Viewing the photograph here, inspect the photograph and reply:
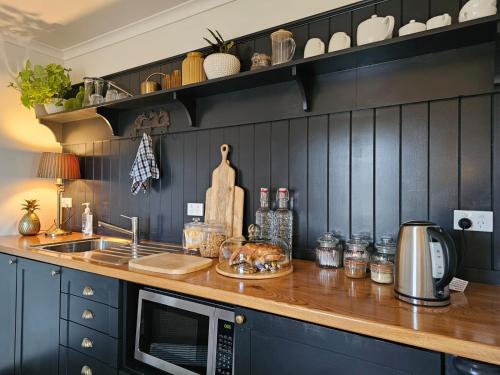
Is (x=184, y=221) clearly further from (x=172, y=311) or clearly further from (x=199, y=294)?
(x=199, y=294)

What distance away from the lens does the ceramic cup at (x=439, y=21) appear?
3.86ft

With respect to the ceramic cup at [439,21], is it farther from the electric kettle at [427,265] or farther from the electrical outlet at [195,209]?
the electrical outlet at [195,209]

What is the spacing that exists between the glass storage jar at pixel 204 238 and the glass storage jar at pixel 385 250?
75 centimetres

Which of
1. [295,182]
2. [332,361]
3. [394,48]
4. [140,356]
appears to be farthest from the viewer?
[295,182]

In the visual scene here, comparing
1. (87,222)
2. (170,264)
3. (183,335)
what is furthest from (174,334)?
(87,222)

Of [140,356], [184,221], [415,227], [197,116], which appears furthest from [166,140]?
[415,227]

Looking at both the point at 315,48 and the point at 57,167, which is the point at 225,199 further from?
the point at 57,167

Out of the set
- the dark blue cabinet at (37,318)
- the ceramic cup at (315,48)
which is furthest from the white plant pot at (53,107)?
the ceramic cup at (315,48)

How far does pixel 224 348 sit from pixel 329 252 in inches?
23.6

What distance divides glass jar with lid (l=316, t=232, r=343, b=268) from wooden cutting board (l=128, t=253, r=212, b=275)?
51 centimetres

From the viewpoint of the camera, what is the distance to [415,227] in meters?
0.98

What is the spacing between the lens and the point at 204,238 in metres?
1.65

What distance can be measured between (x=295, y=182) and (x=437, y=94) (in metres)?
0.73

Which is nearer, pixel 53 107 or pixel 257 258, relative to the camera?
pixel 257 258
